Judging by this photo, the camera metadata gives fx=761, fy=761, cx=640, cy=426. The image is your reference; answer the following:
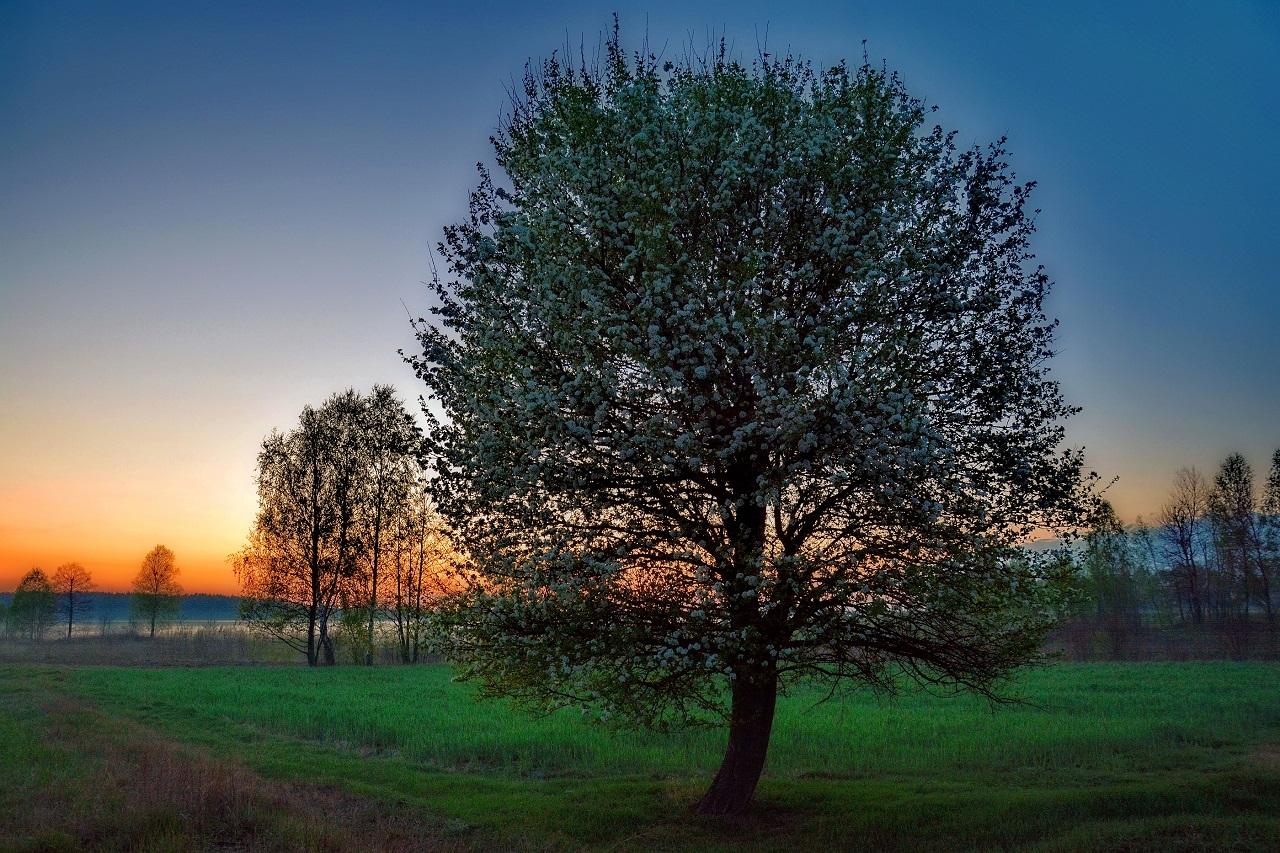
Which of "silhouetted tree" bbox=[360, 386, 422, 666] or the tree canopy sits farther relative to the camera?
"silhouetted tree" bbox=[360, 386, 422, 666]

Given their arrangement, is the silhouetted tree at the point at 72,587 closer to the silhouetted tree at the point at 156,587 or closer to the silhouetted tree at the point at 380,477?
the silhouetted tree at the point at 156,587

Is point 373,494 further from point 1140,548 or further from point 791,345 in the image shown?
point 1140,548

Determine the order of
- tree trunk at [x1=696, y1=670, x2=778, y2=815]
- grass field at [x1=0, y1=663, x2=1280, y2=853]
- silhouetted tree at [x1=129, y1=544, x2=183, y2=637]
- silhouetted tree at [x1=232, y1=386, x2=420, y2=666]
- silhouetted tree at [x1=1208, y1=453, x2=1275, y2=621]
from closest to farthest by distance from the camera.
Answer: grass field at [x1=0, y1=663, x2=1280, y2=853], tree trunk at [x1=696, y1=670, x2=778, y2=815], silhouetted tree at [x1=232, y1=386, x2=420, y2=666], silhouetted tree at [x1=1208, y1=453, x2=1275, y2=621], silhouetted tree at [x1=129, y1=544, x2=183, y2=637]

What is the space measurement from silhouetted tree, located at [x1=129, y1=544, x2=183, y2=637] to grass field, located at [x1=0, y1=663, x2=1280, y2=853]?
302ft

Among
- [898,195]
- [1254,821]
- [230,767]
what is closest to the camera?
[1254,821]

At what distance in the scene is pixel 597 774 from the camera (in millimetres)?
23203

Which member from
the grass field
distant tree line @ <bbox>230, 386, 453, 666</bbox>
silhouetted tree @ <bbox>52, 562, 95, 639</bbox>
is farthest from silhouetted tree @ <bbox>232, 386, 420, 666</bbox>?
silhouetted tree @ <bbox>52, 562, 95, 639</bbox>

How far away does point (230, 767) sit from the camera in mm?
20234

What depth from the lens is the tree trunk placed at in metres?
16.4

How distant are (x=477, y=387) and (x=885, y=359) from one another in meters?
8.01

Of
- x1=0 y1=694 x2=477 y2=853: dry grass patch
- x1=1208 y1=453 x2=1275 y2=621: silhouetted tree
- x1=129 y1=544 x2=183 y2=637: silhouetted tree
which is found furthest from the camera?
x1=129 y1=544 x2=183 y2=637: silhouetted tree

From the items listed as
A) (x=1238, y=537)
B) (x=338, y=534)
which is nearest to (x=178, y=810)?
(x=338, y=534)

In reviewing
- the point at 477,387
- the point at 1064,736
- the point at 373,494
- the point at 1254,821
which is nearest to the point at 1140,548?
the point at 1064,736

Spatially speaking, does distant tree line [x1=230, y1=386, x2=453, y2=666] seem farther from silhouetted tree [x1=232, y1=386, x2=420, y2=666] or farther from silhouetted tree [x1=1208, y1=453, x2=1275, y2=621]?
silhouetted tree [x1=1208, y1=453, x2=1275, y2=621]
